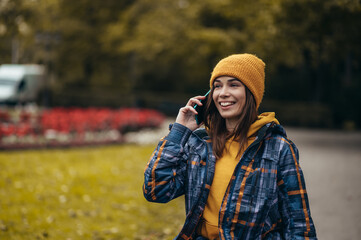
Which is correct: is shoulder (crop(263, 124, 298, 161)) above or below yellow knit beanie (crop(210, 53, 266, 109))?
below

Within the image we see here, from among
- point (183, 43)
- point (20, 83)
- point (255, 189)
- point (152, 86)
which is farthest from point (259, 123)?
point (152, 86)

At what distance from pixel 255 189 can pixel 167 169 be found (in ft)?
1.66

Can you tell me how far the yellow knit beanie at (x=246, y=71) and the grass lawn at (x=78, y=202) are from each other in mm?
3515

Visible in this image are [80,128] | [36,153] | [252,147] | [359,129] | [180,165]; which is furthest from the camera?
[359,129]

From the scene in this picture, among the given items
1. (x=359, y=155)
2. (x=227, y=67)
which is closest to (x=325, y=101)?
(x=359, y=155)

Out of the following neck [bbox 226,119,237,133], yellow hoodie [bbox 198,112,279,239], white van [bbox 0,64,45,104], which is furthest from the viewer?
white van [bbox 0,64,45,104]

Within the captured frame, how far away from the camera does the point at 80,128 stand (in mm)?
13086

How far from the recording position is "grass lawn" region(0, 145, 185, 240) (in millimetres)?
5641

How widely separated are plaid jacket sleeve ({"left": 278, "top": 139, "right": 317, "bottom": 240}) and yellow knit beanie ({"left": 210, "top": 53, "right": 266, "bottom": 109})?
401mm

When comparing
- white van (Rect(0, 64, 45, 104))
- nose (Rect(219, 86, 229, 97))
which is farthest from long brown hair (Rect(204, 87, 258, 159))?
white van (Rect(0, 64, 45, 104))

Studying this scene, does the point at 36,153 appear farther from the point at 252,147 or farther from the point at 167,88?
the point at 167,88

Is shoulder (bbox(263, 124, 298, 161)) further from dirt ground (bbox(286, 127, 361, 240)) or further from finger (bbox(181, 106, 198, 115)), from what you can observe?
dirt ground (bbox(286, 127, 361, 240))

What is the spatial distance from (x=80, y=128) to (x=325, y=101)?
16.1m

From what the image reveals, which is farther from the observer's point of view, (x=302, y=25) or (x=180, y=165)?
(x=302, y=25)
